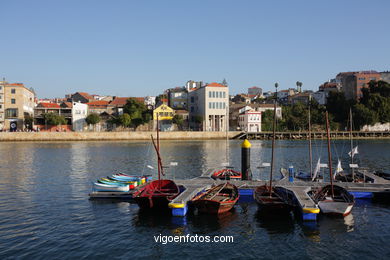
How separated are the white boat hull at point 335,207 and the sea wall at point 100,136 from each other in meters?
71.4

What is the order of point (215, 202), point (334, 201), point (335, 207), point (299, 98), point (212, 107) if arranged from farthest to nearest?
point (299, 98) < point (212, 107) < point (334, 201) < point (215, 202) < point (335, 207)

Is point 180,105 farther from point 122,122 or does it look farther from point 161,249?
point 161,249

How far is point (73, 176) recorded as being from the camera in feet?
115

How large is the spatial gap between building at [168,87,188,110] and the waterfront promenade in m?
19.0

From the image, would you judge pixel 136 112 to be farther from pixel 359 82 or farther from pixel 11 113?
pixel 359 82

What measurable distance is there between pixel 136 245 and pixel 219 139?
289 feet

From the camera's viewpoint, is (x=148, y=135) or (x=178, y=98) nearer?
(x=148, y=135)

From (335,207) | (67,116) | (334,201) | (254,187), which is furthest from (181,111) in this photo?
(335,207)

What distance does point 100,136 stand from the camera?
98812mm

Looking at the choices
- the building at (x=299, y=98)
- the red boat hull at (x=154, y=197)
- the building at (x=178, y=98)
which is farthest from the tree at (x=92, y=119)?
the red boat hull at (x=154, y=197)

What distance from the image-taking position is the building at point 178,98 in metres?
120

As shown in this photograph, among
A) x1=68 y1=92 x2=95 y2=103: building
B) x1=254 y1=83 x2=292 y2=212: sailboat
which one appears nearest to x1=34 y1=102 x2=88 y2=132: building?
x1=68 y1=92 x2=95 y2=103: building

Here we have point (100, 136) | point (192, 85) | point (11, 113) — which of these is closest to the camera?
point (100, 136)

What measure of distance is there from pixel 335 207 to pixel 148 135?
84.8 meters
